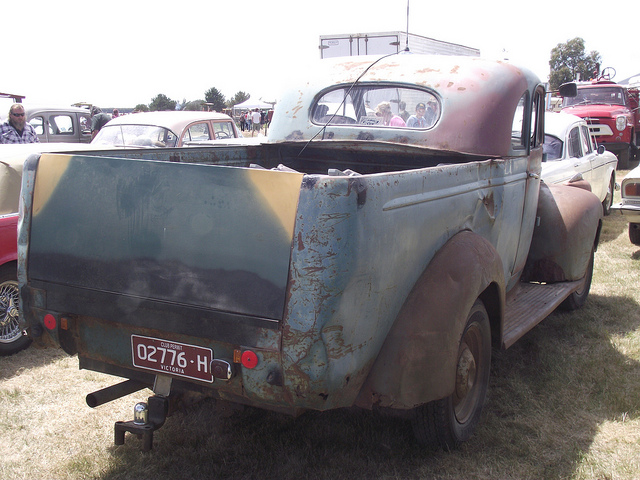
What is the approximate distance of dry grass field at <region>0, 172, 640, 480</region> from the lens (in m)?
2.78

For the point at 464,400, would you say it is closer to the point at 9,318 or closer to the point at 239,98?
the point at 9,318

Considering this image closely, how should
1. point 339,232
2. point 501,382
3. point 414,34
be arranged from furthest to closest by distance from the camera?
point 414,34, point 501,382, point 339,232

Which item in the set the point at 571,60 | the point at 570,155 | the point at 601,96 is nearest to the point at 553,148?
the point at 570,155

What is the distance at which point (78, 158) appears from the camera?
8.04 ft

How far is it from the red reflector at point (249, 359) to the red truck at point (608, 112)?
13.3 m

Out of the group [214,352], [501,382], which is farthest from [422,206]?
[501,382]

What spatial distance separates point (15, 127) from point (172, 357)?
5.80 m

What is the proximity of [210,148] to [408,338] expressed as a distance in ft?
7.14

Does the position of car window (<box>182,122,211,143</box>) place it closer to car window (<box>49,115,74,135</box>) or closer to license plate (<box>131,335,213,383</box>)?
car window (<box>49,115,74,135</box>)

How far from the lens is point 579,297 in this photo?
508cm

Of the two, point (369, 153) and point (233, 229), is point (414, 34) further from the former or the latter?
point (233, 229)

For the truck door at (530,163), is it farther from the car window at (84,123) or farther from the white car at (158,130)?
the car window at (84,123)

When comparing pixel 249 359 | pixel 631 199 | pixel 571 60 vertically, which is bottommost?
pixel 631 199

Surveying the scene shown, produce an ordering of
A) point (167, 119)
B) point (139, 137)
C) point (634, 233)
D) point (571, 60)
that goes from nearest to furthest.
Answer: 1. point (634, 233)
2. point (139, 137)
3. point (167, 119)
4. point (571, 60)
